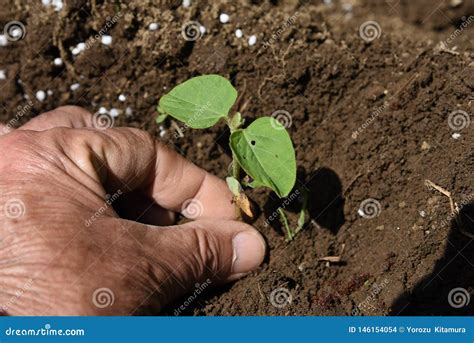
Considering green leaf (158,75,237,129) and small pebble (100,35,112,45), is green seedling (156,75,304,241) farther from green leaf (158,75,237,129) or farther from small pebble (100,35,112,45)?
small pebble (100,35,112,45)

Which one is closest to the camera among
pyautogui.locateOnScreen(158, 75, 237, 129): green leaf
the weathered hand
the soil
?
the weathered hand

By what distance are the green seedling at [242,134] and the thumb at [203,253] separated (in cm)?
15

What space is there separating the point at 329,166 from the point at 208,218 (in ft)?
1.68

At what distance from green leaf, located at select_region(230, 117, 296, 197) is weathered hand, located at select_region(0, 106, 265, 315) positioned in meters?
0.34

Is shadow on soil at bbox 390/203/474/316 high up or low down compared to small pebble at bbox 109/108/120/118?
up

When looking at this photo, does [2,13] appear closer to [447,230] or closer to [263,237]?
[263,237]

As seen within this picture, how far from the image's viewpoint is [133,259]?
1919 mm

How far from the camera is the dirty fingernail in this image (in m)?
2.25

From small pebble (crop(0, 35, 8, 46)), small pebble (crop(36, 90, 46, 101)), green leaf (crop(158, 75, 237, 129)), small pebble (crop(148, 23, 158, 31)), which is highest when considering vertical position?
green leaf (crop(158, 75, 237, 129))

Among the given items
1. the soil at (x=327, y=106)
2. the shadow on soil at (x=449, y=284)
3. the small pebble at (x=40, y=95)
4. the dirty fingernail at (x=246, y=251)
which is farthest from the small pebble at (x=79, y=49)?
the shadow on soil at (x=449, y=284)

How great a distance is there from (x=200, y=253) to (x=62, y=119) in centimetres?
90

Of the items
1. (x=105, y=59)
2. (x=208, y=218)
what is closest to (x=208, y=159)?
(x=208, y=218)

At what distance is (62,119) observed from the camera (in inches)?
101

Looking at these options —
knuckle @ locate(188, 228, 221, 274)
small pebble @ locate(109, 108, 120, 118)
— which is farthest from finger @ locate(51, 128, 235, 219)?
small pebble @ locate(109, 108, 120, 118)
